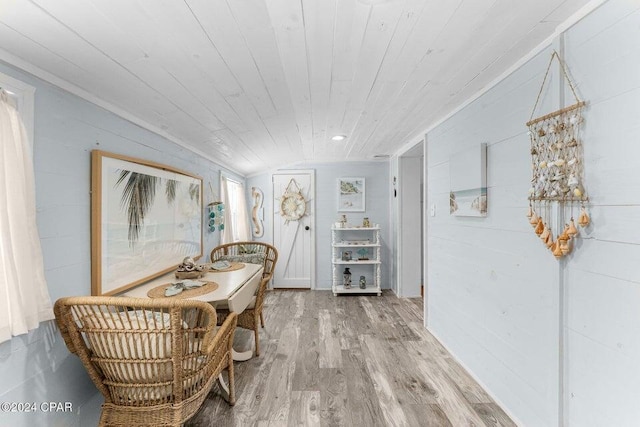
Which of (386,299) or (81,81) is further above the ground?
(81,81)

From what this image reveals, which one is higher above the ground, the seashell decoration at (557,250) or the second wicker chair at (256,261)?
the seashell decoration at (557,250)

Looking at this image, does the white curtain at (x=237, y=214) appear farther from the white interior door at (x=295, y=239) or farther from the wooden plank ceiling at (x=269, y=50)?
the wooden plank ceiling at (x=269, y=50)

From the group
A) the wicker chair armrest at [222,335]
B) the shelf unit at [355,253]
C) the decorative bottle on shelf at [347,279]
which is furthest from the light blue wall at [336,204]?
the wicker chair armrest at [222,335]

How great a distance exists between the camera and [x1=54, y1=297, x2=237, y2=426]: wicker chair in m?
1.15

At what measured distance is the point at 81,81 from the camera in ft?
4.47

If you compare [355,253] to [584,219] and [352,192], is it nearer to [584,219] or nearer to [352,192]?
→ [352,192]

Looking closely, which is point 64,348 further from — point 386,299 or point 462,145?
point 386,299

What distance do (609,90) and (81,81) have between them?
2.25m

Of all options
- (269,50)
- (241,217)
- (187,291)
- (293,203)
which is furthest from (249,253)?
(269,50)

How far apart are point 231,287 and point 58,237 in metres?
0.95

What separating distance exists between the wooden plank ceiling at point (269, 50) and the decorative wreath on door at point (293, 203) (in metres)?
2.39

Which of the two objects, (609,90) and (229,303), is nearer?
(609,90)

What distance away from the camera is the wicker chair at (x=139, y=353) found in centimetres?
115

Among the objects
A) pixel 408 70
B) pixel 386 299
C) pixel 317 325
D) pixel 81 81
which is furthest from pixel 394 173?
pixel 81 81
